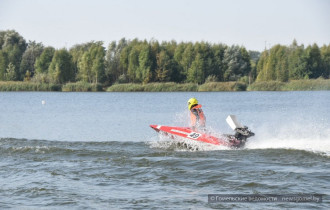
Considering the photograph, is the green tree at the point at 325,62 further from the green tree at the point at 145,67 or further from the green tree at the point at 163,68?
the green tree at the point at 145,67

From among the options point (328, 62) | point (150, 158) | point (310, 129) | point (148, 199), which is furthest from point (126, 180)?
point (328, 62)

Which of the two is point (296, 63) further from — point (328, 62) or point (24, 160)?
point (24, 160)

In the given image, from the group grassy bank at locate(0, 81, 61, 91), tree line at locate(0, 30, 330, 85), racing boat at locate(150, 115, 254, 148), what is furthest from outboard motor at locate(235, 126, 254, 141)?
tree line at locate(0, 30, 330, 85)

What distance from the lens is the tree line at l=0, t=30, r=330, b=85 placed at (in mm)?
76875

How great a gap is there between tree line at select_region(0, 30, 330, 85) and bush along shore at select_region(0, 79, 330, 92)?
5.70 m

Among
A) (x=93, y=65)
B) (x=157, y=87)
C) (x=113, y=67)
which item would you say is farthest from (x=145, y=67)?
(x=157, y=87)

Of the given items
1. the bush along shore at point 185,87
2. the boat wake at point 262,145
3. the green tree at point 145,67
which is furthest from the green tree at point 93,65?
the boat wake at point 262,145

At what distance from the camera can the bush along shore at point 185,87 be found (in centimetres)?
6359

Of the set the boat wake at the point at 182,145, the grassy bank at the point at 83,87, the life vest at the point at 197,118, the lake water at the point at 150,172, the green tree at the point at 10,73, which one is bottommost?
the lake water at the point at 150,172

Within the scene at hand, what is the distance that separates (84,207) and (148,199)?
122 cm

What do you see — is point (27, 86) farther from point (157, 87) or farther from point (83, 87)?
point (157, 87)

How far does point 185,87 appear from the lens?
65750 millimetres

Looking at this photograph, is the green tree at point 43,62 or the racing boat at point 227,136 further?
the green tree at point 43,62

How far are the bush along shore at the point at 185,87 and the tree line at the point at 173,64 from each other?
5.70 m
